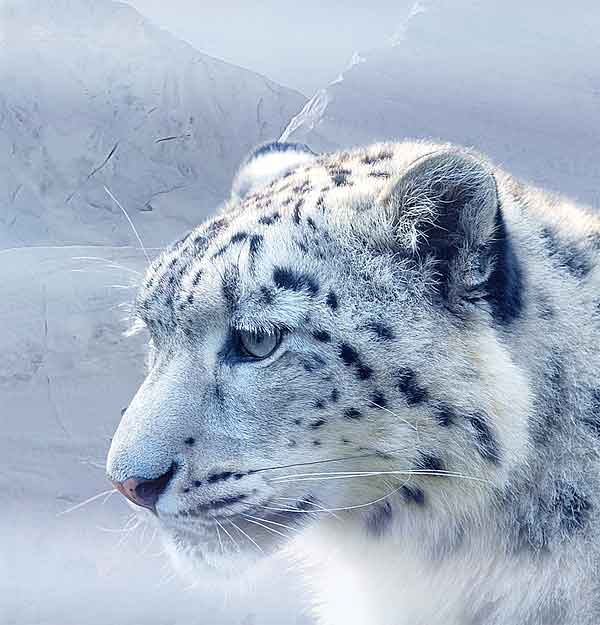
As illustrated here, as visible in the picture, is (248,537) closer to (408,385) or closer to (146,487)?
(146,487)

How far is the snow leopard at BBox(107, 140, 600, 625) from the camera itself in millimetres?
1032

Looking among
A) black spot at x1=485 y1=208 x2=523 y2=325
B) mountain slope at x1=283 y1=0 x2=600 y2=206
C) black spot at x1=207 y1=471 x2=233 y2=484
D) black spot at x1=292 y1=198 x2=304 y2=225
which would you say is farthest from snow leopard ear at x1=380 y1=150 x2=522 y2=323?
mountain slope at x1=283 y1=0 x2=600 y2=206

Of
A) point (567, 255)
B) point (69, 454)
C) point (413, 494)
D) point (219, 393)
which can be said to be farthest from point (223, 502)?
point (69, 454)

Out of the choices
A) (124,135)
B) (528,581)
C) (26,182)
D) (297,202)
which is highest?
(297,202)

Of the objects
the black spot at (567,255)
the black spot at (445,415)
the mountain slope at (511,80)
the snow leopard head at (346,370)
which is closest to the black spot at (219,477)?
the snow leopard head at (346,370)

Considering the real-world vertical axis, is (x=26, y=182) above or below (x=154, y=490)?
below

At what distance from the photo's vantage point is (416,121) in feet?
6.62

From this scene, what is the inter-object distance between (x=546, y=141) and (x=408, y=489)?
108 cm

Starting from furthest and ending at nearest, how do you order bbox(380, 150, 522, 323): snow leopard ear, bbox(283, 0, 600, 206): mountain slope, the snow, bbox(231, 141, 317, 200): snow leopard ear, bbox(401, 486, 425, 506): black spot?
the snow < bbox(283, 0, 600, 206): mountain slope < bbox(231, 141, 317, 200): snow leopard ear < bbox(401, 486, 425, 506): black spot < bbox(380, 150, 522, 323): snow leopard ear

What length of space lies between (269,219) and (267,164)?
13.7 inches

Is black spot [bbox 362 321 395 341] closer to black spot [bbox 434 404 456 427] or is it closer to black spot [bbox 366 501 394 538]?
black spot [bbox 434 404 456 427]

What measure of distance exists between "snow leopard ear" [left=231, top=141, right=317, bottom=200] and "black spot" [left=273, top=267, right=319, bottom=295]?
0.37 metres

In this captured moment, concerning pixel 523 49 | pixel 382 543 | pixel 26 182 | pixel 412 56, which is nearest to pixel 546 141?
pixel 523 49

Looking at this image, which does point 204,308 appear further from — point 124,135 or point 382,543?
point 124,135
